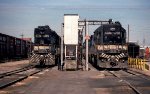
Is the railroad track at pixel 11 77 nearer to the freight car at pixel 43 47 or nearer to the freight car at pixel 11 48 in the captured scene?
the freight car at pixel 43 47

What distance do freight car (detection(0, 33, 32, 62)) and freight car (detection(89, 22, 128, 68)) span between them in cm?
1941

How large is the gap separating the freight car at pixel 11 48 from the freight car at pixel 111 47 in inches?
764

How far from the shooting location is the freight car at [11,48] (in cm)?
4916

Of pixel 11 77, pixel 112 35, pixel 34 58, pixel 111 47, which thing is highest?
Result: pixel 112 35

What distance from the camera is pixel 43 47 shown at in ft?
125

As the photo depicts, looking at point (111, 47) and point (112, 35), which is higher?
point (112, 35)

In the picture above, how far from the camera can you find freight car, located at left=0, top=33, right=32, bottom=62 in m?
49.2

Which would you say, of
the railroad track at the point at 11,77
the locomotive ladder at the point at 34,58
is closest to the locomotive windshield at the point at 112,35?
the railroad track at the point at 11,77

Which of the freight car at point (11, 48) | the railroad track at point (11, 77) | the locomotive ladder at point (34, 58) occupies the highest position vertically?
the freight car at point (11, 48)

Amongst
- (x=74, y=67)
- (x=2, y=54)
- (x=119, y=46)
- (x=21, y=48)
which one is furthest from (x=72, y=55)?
(x=21, y=48)

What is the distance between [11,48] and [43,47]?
60.7ft

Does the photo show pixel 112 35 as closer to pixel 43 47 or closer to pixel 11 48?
pixel 43 47

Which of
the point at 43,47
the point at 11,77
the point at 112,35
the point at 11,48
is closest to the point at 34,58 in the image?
the point at 43,47

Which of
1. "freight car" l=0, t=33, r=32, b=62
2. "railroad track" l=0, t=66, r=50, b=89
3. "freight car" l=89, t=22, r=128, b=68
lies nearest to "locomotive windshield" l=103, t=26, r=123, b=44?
"freight car" l=89, t=22, r=128, b=68
